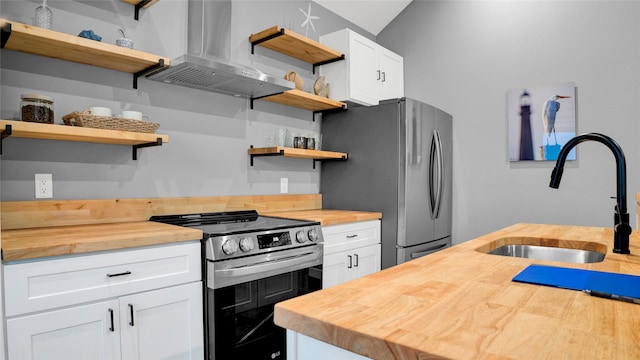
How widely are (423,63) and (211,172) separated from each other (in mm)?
2664

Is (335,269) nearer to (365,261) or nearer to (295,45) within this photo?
(365,261)

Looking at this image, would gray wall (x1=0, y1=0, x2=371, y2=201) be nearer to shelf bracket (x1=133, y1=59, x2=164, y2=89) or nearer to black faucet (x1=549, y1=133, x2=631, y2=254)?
shelf bracket (x1=133, y1=59, x2=164, y2=89)

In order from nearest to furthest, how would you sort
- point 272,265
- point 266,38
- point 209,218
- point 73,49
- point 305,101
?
point 73,49 < point 272,265 < point 209,218 < point 266,38 < point 305,101

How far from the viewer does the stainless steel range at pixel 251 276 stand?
195 cm

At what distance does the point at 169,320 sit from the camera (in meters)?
1.84

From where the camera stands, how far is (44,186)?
205cm

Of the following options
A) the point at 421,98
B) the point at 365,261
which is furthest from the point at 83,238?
the point at 421,98

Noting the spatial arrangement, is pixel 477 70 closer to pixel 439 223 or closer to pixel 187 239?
pixel 439 223

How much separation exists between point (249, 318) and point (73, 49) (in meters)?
1.59

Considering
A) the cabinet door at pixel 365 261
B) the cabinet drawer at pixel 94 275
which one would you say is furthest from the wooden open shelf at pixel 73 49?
the cabinet door at pixel 365 261

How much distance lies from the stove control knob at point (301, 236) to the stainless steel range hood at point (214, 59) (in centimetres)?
95

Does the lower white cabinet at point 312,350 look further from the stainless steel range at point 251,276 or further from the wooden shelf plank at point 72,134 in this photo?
the wooden shelf plank at point 72,134

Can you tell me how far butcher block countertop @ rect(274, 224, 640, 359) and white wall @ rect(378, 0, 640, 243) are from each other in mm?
2929

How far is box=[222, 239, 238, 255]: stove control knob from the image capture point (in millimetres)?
1958
